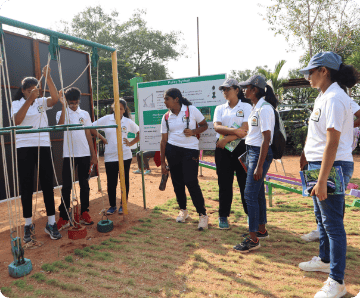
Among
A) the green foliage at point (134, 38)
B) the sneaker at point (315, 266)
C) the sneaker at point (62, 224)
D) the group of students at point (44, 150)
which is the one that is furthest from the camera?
the green foliage at point (134, 38)

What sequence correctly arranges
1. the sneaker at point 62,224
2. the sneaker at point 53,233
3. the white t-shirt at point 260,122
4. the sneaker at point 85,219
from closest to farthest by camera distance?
1. the white t-shirt at point 260,122
2. the sneaker at point 53,233
3. the sneaker at point 62,224
4. the sneaker at point 85,219

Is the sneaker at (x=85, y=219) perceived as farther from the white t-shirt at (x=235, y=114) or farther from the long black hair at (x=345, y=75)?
the long black hair at (x=345, y=75)

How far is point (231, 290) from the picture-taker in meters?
2.38

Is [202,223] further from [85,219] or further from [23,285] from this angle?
[23,285]

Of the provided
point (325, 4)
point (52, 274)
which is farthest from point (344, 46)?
point (52, 274)

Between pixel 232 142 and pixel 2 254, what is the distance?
303cm

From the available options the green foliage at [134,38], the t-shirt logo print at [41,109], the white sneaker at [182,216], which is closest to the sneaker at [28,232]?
the t-shirt logo print at [41,109]

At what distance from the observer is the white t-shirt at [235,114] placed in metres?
3.60

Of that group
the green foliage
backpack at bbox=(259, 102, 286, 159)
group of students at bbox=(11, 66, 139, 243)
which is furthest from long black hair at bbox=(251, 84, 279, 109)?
the green foliage

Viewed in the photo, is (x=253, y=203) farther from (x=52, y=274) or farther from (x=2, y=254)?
(x=2, y=254)

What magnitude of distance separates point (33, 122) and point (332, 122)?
3.17m

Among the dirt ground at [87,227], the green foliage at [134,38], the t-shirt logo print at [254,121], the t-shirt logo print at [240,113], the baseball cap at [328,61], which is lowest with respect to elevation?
the dirt ground at [87,227]

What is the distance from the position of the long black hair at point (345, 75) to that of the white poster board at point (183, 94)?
2.32 m

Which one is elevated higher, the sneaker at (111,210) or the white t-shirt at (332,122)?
the white t-shirt at (332,122)
